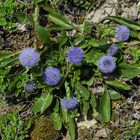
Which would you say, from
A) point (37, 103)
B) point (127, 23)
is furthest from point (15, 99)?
point (127, 23)

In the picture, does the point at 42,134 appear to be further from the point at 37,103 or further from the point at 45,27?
Answer: the point at 45,27

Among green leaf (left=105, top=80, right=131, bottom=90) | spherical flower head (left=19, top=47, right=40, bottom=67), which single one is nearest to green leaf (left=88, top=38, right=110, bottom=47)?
green leaf (left=105, top=80, right=131, bottom=90)

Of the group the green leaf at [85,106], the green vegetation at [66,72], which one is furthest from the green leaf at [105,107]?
the green leaf at [85,106]

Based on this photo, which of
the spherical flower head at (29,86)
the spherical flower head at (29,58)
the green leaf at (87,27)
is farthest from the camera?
the green leaf at (87,27)

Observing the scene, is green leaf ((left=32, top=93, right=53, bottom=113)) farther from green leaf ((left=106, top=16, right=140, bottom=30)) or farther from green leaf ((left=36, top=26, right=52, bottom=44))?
green leaf ((left=106, top=16, right=140, bottom=30))

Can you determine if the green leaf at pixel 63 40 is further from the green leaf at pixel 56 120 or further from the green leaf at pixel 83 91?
the green leaf at pixel 56 120

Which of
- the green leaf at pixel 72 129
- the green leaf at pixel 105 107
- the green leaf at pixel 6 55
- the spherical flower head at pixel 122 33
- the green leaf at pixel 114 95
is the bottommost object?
the green leaf at pixel 72 129
